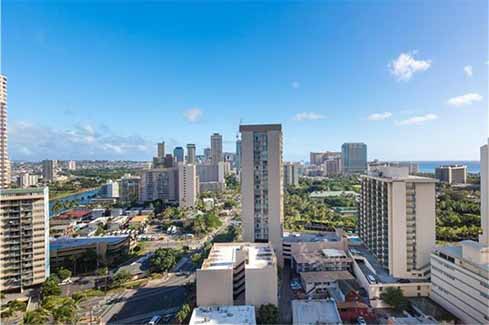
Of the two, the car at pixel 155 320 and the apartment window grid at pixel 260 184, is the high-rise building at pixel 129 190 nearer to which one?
the apartment window grid at pixel 260 184

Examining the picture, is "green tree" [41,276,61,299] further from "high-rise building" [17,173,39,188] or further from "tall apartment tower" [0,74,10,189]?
"high-rise building" [17,173,39,188]

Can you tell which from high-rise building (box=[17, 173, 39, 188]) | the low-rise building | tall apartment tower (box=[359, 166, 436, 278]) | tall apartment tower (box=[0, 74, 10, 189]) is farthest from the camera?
high-rise building (box=[17, 173, 39, 188])

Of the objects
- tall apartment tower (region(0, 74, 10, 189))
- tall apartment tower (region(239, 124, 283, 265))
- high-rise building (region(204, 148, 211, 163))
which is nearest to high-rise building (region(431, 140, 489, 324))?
tall apartment tower (region(239, 124, 283, 265))

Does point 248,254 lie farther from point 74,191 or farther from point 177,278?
point 74,191

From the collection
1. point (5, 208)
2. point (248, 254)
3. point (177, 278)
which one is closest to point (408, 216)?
point (248, 254)

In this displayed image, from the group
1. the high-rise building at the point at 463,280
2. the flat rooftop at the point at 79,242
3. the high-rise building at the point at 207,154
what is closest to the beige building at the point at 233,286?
the high-rise building at the point at 463,280

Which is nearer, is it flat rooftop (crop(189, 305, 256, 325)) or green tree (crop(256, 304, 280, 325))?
flat rooftop (crop(189, 305, 256, 325))
